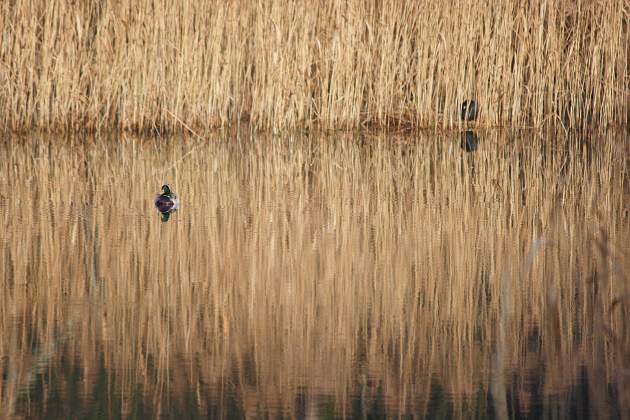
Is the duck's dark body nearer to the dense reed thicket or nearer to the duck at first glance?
the dense reed thicket

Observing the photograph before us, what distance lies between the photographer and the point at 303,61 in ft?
29.2

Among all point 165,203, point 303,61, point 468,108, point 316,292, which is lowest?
point 316,292

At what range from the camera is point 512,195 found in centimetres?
607

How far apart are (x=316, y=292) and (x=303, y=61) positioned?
5.04 m

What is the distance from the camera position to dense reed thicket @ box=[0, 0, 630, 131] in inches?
341

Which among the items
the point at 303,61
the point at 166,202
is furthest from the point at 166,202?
the point at 303,61

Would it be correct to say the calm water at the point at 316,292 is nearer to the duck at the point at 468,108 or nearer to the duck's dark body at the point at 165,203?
the duck's dark body at the point at 165,203

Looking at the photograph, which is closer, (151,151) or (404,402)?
(404,402)

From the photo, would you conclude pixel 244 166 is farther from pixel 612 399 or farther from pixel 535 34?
pixel 612 399

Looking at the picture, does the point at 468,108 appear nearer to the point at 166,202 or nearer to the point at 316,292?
the point at 166,202

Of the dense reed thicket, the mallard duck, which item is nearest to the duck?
the dense reed thicket

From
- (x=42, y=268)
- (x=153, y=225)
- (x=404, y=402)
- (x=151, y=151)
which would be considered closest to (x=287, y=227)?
(x=153, y=225)

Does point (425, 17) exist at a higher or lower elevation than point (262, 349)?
higher

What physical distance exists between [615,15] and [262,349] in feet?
20.6
